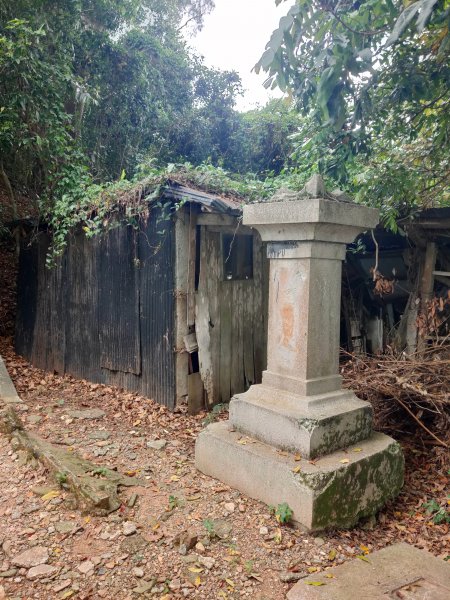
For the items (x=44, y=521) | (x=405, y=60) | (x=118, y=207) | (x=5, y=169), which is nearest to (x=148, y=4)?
(x=5, y=169)

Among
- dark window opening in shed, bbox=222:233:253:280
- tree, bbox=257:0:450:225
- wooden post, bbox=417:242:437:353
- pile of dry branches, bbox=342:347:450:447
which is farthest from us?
wooden post, bbox=417:242:437:353

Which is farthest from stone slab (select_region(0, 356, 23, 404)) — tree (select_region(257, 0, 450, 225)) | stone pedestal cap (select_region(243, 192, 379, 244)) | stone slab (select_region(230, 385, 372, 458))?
tree (select_region(257, 0, 450, 225))

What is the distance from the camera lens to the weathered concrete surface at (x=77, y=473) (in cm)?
371

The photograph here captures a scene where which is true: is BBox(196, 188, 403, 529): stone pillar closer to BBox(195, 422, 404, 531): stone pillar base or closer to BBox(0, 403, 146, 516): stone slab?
BBox(195, 422, 404, 531): stone pillar base

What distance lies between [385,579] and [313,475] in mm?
781

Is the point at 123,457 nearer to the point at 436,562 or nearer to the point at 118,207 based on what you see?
the point at 436,562

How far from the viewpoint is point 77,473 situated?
409 centimetres

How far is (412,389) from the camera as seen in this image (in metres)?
4.80

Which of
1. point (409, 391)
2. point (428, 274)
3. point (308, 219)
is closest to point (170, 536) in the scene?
point (308, 219)

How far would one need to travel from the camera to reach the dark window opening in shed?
6.96 meters

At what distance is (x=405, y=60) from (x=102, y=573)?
5.28m

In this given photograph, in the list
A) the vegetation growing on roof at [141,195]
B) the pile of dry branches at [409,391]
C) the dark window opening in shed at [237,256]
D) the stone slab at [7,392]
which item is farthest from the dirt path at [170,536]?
the vegetation growing on roof at [141,195]

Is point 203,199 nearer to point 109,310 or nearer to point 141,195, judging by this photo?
point 141,195

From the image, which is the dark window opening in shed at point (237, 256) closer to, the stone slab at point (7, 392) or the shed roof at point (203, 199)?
the shed roof at point (203, 199)
